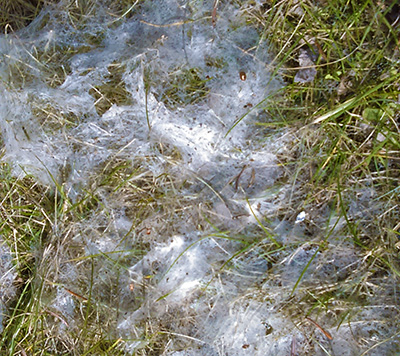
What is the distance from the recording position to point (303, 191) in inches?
99.0

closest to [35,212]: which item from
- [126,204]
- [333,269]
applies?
[126,204]

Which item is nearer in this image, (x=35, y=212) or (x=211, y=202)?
(x=211, y=202)

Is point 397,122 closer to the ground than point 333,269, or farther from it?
farther from it

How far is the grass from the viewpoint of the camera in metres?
2.42

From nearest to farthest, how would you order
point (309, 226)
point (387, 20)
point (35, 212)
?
point (387, 20) → point (309, 226) → point (35, 212)

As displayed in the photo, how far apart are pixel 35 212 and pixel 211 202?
1.41 meters

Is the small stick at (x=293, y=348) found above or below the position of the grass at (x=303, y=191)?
below

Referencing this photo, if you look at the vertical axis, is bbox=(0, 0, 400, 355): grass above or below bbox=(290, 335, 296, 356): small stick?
above

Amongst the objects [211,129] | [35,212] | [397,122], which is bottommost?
[35,212]

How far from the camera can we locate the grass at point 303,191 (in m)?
A: 2.42

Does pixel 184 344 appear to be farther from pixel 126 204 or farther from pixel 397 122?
pixel 397 122

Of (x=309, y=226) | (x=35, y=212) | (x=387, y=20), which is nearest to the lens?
(x=387, y=20)

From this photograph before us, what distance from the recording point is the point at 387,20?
2.36 metres

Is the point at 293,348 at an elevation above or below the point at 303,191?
below
